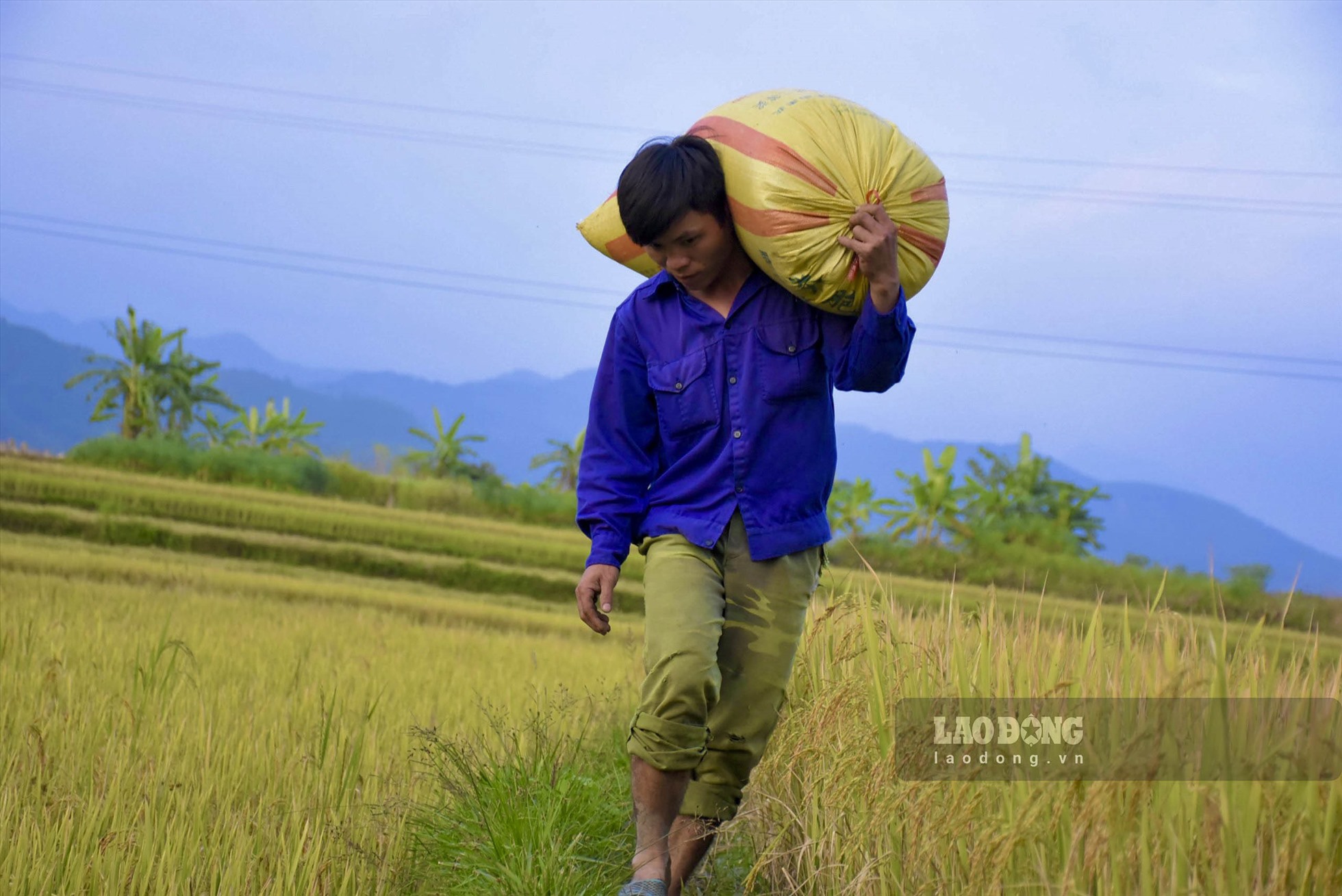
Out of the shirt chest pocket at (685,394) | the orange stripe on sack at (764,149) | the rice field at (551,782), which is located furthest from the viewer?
the shirt chest pocket at (685,394)

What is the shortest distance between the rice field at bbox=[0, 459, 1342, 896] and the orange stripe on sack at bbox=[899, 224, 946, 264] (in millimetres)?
831

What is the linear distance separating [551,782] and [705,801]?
57cm

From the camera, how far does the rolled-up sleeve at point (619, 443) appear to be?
2.56 m

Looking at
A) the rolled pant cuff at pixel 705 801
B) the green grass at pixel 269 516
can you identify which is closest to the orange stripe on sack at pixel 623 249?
the rolled pant cuff at pixel 705 801

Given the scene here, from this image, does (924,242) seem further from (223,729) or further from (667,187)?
(223,729)

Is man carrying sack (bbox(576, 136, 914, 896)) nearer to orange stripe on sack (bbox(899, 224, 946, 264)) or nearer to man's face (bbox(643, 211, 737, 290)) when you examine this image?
man's face (bbox(643, 211, 737, 290))

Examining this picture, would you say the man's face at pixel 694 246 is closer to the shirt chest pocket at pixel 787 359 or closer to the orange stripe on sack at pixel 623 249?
the shirt chest pocket at pixel 787 359

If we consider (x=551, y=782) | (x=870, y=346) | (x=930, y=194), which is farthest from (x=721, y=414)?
(x=551, y=782)

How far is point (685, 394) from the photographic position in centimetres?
253

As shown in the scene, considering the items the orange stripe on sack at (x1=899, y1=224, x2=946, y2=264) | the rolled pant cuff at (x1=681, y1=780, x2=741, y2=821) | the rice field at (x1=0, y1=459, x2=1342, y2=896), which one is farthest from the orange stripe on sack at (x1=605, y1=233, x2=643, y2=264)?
the rolled pant cuff at (x1=681, y1=780, x2=741, y2=821)

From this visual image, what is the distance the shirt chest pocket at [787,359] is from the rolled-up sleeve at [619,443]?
292mm

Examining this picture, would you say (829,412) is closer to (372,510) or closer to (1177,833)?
(1177,833)

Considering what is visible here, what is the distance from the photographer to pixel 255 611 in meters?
7.27

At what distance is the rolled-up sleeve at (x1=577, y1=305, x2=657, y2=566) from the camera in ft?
8.40
